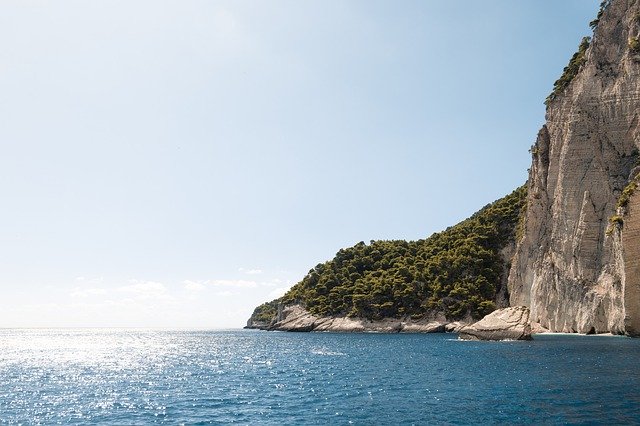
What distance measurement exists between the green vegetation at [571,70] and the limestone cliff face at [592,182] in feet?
6.34

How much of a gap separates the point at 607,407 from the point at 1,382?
149 feet

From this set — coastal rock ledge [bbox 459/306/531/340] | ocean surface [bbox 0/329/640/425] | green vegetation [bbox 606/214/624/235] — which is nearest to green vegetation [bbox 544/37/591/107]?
green vegetation [bbox 606/214/624/235]

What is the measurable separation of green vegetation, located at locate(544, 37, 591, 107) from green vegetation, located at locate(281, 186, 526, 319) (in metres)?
37.6

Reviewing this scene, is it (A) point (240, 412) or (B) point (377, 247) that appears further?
(B) point (377, 247)

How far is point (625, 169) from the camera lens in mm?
83062

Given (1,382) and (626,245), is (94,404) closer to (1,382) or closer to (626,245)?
(1,382)

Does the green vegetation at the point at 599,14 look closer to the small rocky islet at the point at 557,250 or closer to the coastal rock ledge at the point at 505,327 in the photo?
the small rocky islet at the point at 557,250

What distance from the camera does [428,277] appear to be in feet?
417

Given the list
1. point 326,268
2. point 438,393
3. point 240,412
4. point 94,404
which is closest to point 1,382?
point 94,404

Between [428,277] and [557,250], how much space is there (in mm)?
38637

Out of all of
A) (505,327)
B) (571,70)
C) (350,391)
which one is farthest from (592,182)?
(350,391)

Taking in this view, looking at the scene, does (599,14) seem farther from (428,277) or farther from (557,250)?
(428,277)

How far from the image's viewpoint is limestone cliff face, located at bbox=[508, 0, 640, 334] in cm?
8094

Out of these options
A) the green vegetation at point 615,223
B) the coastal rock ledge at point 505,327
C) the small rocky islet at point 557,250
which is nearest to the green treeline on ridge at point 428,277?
the small rocky islet at point 557,250
